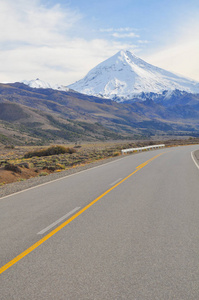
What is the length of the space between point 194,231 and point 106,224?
181 cm

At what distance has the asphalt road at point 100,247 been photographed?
396cm

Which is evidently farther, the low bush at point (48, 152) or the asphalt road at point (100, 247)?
the low bush at point (48, 152)

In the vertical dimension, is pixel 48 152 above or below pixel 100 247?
below

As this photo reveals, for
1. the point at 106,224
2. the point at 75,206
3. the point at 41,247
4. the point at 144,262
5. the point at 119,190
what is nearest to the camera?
the point at 144,262

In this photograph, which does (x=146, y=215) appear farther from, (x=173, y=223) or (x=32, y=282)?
(x=32, y=282)

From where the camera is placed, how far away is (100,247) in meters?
5.41

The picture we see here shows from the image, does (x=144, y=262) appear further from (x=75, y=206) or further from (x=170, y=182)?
(x=170, y=182)

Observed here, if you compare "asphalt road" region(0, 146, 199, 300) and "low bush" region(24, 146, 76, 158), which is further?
"low bush" region(24, 146, 76, 158)

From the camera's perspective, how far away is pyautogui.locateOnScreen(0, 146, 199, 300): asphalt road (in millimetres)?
3955

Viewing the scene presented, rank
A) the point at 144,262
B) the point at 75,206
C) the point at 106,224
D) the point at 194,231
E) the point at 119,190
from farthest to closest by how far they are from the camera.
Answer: the point at 119,190 → the point at 75,206 → the point at 106,224 → the point at 194,231 → the point at 144,262

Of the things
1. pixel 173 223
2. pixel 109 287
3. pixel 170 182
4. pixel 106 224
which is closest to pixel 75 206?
pixel 106 224

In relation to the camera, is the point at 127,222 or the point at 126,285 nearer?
the point at 126,285

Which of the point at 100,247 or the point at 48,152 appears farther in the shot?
the point at 48,152

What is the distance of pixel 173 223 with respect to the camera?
273 inches
